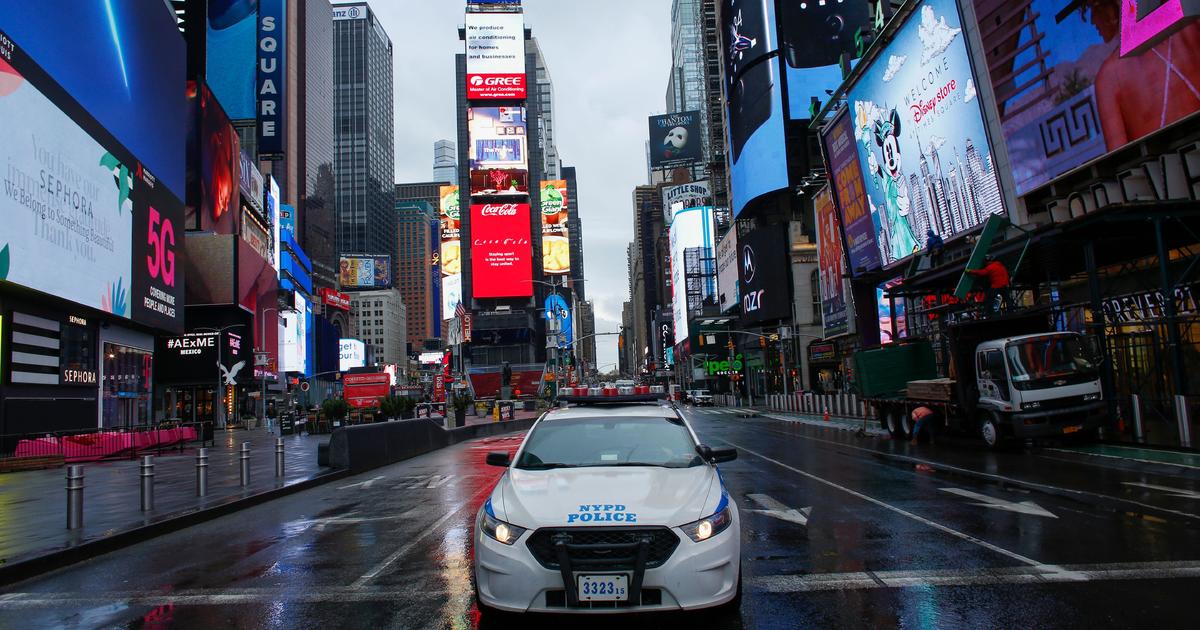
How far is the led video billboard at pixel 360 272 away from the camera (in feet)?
635

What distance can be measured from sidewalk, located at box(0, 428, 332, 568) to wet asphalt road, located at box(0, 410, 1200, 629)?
2.60 feet

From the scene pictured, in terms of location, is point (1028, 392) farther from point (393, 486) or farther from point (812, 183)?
point (812, 183)

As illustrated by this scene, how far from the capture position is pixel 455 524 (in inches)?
376

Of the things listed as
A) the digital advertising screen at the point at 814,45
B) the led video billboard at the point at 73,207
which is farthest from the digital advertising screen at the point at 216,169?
the digital advertising screen at the point at 814,45

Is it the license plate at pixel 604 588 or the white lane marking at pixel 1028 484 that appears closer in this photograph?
the license plate at pixel 604 588

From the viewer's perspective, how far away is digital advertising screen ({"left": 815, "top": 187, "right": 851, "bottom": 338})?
51938 millimetres

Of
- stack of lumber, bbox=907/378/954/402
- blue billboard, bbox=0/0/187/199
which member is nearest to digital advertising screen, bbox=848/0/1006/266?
stack of lumber, bbox=907/378/954/402

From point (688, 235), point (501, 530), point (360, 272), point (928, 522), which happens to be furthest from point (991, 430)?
point (360, 272)

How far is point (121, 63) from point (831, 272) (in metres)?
45.3

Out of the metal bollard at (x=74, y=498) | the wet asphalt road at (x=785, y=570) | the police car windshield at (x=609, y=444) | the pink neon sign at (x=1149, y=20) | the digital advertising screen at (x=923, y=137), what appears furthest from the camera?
the digital advertising screen at (x=923, y=137)

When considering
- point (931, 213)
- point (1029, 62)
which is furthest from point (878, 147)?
point (1029, 62)

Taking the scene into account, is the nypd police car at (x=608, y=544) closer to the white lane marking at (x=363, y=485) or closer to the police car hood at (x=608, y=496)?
the police car hood at (x=608, y=496)

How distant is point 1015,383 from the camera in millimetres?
16125

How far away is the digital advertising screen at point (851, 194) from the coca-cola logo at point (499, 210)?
288 feet
